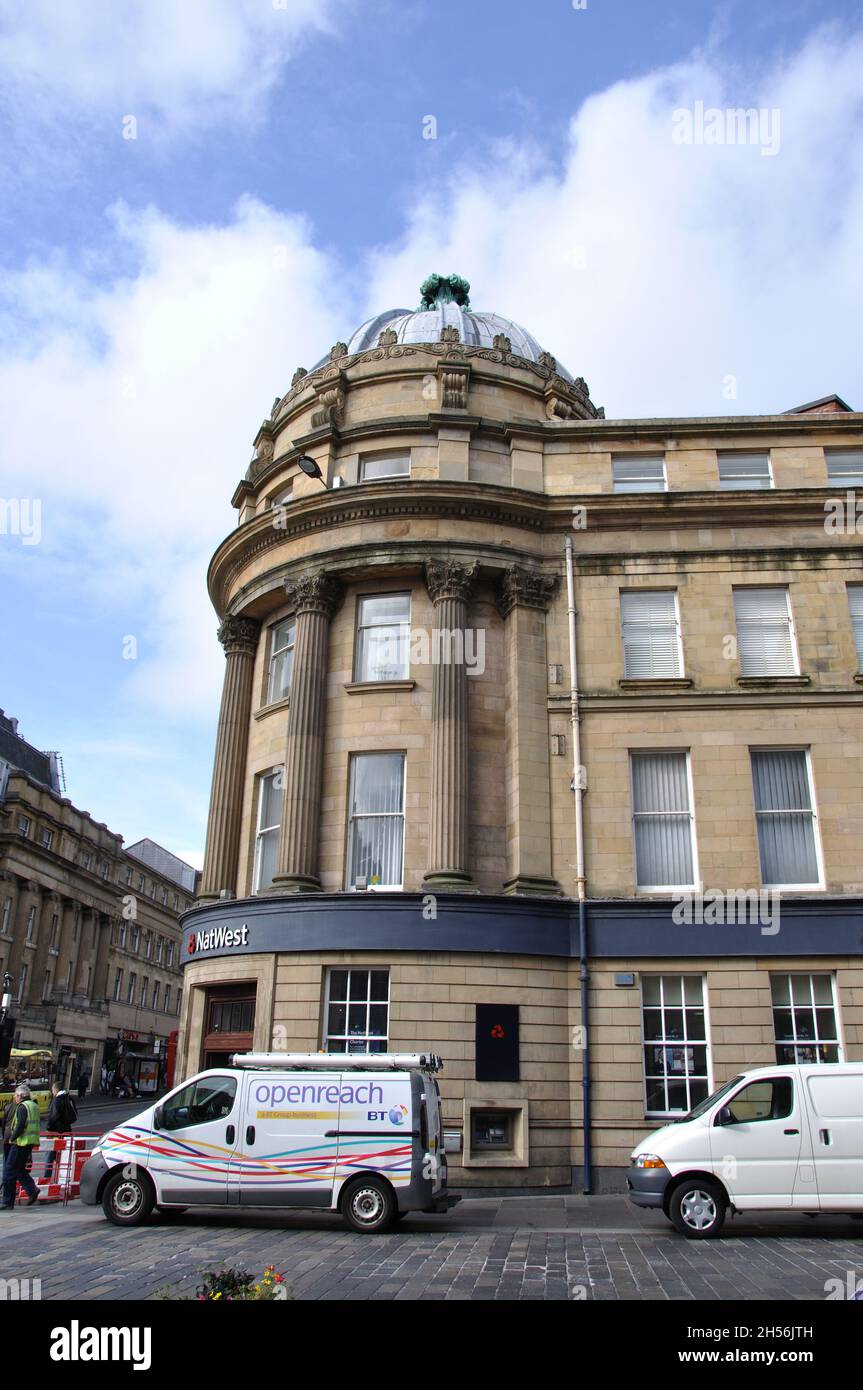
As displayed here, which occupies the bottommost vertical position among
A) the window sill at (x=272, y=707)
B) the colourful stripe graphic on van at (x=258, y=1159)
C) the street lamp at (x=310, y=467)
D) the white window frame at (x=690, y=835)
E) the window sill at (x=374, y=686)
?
the colourful stripe graphic on van at (x=258, y=1159)

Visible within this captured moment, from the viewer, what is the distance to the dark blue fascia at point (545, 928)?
1933 centimetres

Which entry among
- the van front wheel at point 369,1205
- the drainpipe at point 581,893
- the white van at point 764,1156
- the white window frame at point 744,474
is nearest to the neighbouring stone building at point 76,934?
the drainpipe at point 581,893

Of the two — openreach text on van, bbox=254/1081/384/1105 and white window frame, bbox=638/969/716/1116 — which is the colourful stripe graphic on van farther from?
white window frame, bbox=638/969/716/1116

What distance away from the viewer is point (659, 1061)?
63.1 feet

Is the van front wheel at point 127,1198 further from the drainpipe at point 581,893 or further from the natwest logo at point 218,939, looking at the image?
the drainpipe at point 581,893

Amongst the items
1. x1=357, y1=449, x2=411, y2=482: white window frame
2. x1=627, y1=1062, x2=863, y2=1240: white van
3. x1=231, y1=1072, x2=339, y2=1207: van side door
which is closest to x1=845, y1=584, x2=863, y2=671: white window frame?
x1=357, y1=449, x2=411, y2=482: white window frame

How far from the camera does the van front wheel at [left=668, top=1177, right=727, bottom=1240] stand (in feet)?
42.5

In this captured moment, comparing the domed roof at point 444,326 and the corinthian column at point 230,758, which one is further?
the domed roof at point 444,326

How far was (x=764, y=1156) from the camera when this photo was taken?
43.2 feet

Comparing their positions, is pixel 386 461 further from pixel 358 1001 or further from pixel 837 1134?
pixel 837 1134

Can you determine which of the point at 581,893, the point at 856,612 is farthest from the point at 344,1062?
the point at 856,612

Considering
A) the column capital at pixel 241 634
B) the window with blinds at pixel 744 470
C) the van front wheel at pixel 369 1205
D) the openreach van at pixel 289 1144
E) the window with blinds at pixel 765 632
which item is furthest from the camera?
the column capital at pixel 241 634
